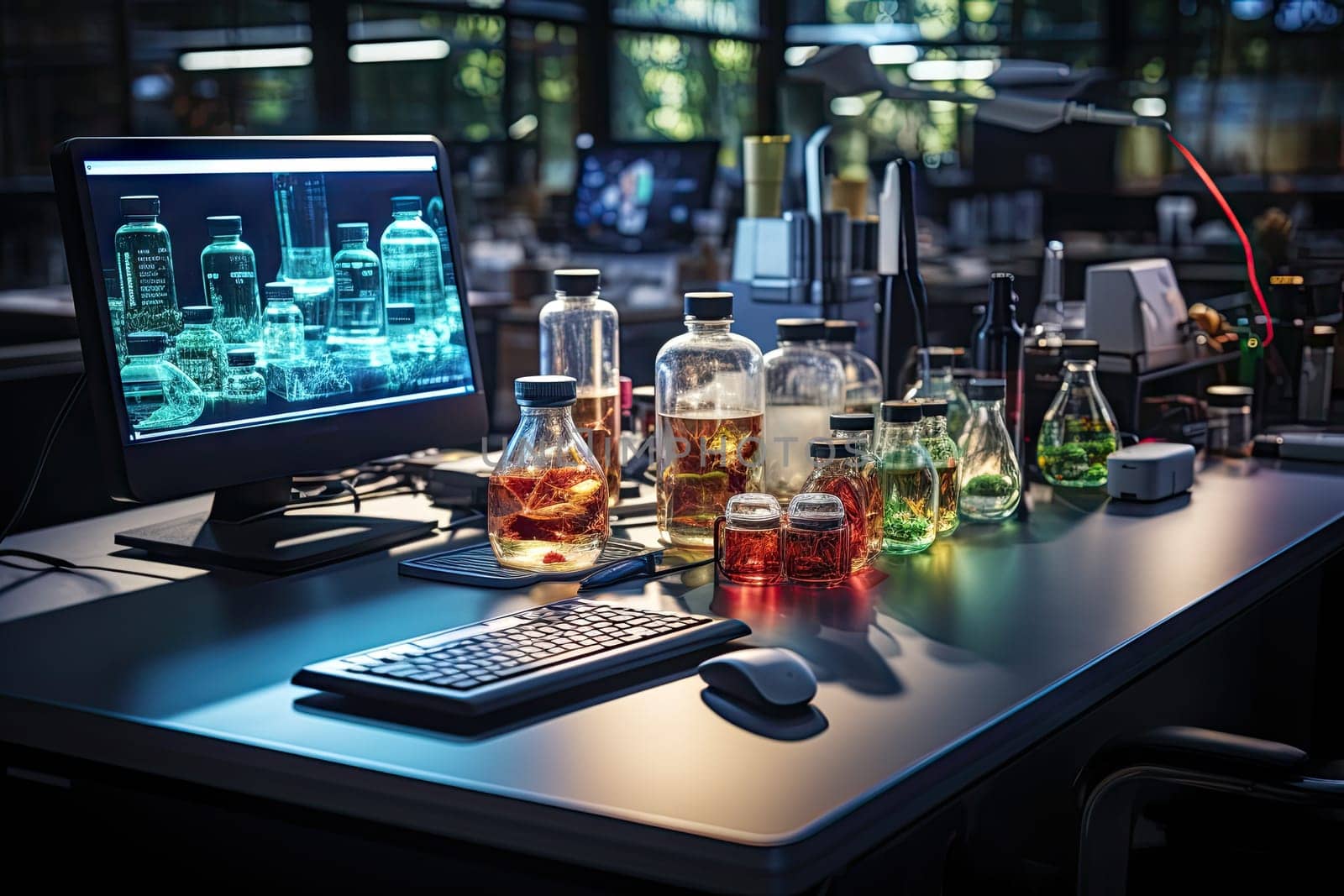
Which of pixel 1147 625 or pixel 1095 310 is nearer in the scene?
pixel 1147 625

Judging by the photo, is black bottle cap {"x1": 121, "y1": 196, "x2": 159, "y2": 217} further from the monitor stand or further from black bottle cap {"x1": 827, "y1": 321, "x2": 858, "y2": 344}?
black bottle cap {"x1": 827, "y1": 321, "x2": 858, "y2": 344}

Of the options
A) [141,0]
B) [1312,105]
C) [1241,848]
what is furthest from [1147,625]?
[1312,105]

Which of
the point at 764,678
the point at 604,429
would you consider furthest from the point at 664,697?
the point at 604,429

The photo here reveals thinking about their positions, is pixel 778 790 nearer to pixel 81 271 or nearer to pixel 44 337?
pixel 81 271

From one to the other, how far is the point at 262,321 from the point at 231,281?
5 centimetres

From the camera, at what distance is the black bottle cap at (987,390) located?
1.70 meters

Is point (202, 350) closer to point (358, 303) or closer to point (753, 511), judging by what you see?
point (358, 303)

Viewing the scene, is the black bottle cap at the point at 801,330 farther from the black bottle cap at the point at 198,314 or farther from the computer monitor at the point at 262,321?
the black bottle cap at the point at 198,314

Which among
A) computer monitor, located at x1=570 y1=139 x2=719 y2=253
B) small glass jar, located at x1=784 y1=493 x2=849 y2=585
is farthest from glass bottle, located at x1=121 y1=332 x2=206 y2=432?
computer monitor, located at x1=570 y1=139 x2=719 y2=253

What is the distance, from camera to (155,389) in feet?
4.52

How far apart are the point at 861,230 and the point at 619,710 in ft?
4.18

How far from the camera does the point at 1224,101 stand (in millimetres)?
7633

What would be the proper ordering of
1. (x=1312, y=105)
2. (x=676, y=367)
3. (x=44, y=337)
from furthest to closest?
(x=1312, y=105) < (x=44, y=337) < (x=676, y=367)

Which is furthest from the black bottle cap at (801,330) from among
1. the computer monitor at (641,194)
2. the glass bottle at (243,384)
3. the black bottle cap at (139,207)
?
the computer monitor at (641,194)
